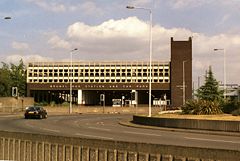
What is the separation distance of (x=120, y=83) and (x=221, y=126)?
309ft

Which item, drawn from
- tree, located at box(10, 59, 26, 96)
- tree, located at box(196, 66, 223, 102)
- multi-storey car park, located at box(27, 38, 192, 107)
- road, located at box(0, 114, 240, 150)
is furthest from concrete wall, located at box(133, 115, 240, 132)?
tree, located at box(10, 59, 26, 96)

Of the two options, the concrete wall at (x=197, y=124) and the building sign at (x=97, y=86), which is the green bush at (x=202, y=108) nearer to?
the concrete wall at (x=197, y=124)

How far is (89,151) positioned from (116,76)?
378 ft

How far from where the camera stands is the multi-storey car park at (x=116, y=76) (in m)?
120

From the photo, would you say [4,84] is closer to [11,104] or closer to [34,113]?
[11,104]

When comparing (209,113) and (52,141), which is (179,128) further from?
(52,141)

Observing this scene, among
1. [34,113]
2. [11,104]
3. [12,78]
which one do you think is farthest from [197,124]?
[12,78]

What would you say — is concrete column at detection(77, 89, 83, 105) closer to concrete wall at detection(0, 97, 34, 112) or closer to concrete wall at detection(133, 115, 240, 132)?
concrete wall at detection(0, 97, 34, 112)

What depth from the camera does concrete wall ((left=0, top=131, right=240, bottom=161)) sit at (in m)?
7.98

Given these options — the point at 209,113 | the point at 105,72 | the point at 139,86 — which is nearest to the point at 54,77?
the point at 105,72

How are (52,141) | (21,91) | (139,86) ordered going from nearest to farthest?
(52,141) < (139,86) < (21,91)

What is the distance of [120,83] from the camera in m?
125

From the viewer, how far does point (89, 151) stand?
9969mm

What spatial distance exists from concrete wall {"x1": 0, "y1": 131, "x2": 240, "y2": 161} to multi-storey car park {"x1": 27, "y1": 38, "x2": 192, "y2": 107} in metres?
107
